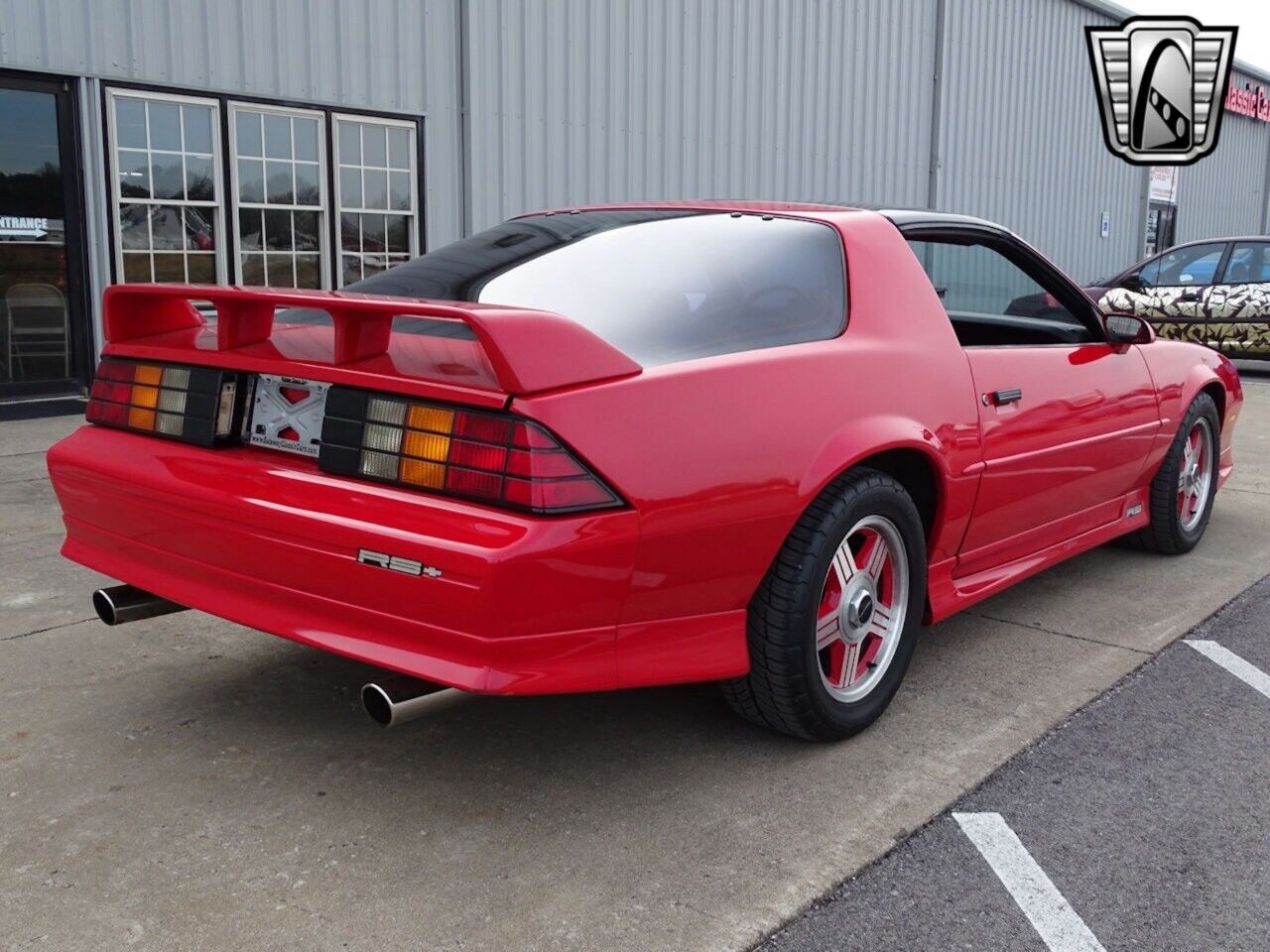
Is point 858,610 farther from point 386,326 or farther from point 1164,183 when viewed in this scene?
point 1164,183

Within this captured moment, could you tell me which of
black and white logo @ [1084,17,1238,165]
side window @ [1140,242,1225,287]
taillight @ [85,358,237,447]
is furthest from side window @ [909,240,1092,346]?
black and white logo @ [1084,17,1238,165]

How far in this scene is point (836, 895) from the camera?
227cm

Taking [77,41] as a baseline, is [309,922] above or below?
below

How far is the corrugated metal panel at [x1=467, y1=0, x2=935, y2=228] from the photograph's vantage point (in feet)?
34.9

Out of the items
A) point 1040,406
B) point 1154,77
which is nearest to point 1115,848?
point 1040,406

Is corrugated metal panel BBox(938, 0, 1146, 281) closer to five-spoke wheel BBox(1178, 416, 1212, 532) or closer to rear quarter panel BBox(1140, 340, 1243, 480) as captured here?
rear quarter panel BBox(1140, 340, 1243, 480)

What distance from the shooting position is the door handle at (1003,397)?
339cm

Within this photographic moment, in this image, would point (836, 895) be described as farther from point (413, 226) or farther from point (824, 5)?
point (824, 5)

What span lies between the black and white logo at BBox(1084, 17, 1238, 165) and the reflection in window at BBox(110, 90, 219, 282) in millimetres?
13701

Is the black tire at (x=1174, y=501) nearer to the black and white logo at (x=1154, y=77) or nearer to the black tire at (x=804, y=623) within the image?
the black tire at (x=804, y=623)

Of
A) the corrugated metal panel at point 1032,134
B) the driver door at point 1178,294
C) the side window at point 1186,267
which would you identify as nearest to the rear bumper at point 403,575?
the driver door at point 1178,294

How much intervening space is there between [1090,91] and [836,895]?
19.9 m

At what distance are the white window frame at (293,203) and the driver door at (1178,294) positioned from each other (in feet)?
24.5

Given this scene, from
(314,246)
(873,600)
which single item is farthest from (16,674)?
(314,246)
